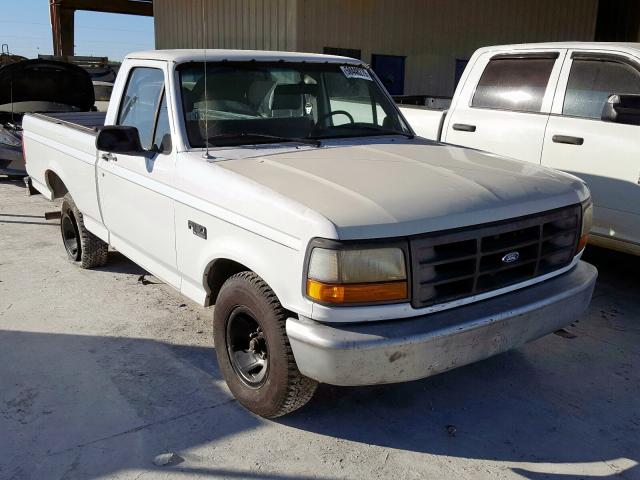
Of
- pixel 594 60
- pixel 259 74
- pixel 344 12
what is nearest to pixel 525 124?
pixel 594 60

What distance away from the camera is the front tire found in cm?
287

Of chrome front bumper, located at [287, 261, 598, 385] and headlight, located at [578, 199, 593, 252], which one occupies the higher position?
headlight, located at [578, 199, 593, 252]

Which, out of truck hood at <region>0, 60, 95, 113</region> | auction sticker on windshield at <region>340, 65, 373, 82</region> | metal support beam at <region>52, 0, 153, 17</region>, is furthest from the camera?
metal support beam at <region>52, 0, 153, 17</region>

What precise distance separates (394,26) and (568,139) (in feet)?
29.8

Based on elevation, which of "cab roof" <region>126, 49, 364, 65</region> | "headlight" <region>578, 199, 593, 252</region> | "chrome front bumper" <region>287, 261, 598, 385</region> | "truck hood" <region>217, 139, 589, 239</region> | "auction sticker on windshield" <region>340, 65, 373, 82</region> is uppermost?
"cab roof" <region>126, 49, 364, 65</region>

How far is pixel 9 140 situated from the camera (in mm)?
8656

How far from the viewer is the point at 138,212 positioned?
3.98 metres

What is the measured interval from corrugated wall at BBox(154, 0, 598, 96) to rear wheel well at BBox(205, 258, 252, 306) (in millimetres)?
9128

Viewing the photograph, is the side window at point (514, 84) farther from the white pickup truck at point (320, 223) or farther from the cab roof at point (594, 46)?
the white pickup truck at point (320, 223)

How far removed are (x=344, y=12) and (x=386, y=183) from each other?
10.2 m

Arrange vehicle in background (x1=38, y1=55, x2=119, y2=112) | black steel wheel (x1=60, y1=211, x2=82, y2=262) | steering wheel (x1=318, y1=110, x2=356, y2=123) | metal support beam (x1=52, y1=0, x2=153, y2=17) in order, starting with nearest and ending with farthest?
steering wheel (x1=318, y1=110, x2=356, y2=123), black steel wheel (x1=60, y1=211, x2=82, y2=262), vehicle in background (x1=38, y1=55, x2=119, y2=112), metal support beam (x1=52, y1=0, x2=153, y2=17)

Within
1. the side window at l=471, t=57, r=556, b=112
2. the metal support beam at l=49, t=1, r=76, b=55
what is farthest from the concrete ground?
the metal support beam at l=49, t=1, r=76, b=55

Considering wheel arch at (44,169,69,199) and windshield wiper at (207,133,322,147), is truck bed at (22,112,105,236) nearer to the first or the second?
wheel arch at (44,169,69,199)

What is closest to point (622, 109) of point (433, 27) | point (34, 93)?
point (34, 93)
